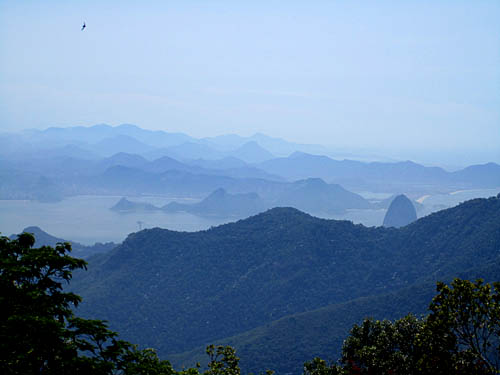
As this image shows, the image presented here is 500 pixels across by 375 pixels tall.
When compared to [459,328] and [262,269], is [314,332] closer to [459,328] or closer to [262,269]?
[262,269]

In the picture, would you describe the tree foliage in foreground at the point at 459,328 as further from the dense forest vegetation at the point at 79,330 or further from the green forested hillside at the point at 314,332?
the green forested hillside at the point at 314,332

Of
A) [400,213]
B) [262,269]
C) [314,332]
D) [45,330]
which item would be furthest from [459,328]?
[400,213]

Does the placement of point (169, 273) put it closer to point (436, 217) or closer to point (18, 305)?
point (436, 217)

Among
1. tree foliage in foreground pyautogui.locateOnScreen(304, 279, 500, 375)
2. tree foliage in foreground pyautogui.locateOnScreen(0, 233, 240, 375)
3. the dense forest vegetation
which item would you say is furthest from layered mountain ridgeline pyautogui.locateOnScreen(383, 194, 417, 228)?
tree foliage in foreground pyautogui.locateOnScreen(0, 233, 240, 375)

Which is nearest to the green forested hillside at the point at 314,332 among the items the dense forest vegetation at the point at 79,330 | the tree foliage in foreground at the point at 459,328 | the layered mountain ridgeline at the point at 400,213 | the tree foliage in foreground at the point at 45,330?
the dense forest vegetation at the point at 79,330

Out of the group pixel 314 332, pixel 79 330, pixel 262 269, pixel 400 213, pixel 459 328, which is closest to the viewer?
pixel 79 330
